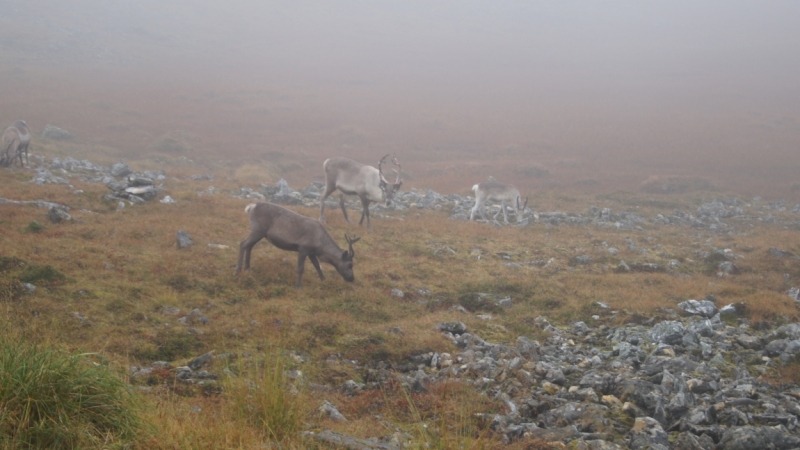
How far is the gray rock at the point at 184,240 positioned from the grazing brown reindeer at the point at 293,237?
5.45 feet

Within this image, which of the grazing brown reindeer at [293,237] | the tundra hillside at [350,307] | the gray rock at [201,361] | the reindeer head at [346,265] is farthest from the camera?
the reindeer head at [346,265]

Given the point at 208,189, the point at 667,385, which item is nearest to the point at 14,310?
the point at 667,385

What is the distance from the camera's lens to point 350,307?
40.1ft

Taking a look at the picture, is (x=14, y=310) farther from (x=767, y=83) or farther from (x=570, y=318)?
(x=767, y=83)

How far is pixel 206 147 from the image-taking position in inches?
1553

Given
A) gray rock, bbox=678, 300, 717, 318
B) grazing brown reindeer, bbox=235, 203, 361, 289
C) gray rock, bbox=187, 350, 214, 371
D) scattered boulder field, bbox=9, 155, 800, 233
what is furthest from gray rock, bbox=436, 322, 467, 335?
scattered boulder field, bbox=9, 155, 800, 233

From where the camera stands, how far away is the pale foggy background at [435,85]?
134 feet

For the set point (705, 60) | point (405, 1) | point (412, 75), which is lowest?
point (412, 75)

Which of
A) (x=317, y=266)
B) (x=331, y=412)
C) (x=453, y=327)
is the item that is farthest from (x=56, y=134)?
(x=331, y=412)

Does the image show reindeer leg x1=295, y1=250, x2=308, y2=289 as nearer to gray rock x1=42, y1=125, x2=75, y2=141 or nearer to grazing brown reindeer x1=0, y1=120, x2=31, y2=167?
grazing brown reindeer x1=0, y1=120, x2=31, y2=167

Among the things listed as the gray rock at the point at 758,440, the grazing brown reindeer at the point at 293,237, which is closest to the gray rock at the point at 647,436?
the gray rock at the point at 758,440

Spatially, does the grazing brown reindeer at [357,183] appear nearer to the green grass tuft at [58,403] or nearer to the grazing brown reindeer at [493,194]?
the grazing brown reindeer at [493,194]

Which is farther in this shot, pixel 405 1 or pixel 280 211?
pixel 405 1

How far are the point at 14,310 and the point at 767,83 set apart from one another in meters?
77.4
